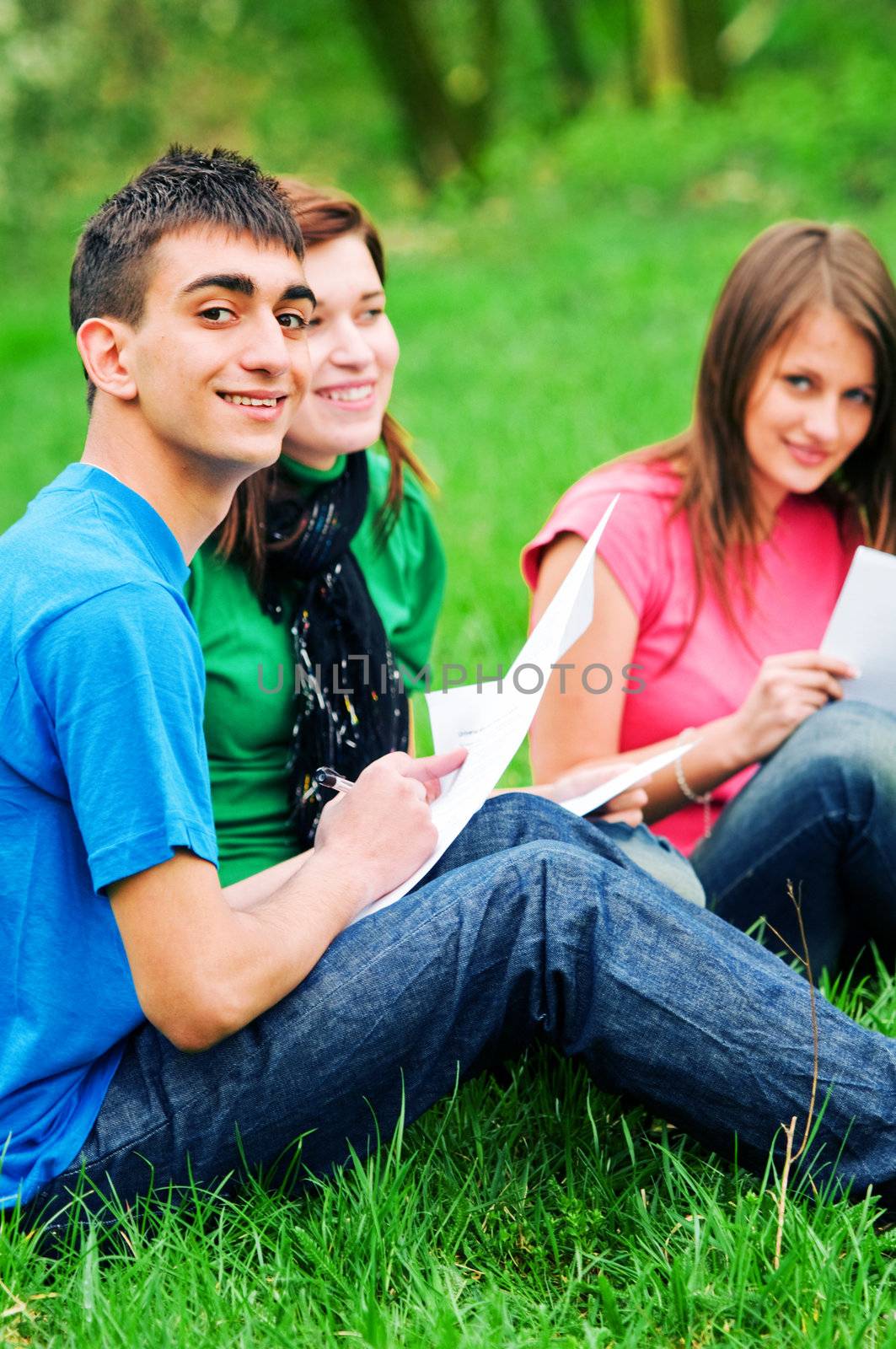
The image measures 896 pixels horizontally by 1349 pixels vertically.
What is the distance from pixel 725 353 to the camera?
3.01 m

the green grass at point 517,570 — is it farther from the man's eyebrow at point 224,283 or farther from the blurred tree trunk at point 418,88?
the man's eyebrow at point 224,283

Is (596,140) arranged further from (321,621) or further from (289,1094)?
(289,1094)

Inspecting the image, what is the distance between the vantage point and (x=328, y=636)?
8.39 feet

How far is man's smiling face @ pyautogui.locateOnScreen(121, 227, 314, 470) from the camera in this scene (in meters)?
1.84

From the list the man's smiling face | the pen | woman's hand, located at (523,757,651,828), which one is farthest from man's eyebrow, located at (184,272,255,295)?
woman's hand, located at (523,757,651,828)

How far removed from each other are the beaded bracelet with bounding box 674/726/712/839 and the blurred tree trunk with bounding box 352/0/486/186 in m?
12.6

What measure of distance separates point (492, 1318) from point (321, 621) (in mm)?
1163

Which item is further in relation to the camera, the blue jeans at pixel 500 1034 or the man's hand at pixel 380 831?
the man's hand at pixel 380 831

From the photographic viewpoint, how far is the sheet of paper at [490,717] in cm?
200

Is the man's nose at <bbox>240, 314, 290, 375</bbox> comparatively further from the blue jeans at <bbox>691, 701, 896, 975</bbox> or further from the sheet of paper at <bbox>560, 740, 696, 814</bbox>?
the blue jeans at <bbox>691, 701, 896, 975</bbox>

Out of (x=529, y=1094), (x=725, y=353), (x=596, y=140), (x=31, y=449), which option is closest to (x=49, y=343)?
(x=31, y=449)

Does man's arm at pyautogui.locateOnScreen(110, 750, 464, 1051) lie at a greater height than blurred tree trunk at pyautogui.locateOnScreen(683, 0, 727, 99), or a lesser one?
lesser

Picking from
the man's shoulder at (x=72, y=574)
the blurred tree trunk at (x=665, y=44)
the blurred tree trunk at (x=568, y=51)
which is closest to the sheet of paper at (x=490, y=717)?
the man's shoulder at (x=72, y=574)

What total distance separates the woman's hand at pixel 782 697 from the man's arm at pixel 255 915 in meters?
0.86
